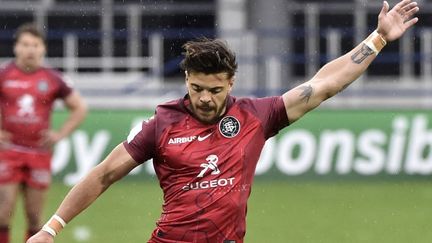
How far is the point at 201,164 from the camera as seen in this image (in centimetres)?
702

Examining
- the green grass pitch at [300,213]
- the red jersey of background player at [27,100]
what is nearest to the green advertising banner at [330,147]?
the green grass pitch at [300,213]

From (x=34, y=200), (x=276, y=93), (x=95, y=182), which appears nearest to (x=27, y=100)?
(x=34, y=200)

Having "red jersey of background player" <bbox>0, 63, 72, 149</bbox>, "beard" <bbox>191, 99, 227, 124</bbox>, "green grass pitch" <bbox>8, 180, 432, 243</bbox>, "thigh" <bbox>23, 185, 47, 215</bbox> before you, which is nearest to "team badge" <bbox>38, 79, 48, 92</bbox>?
"red jersey of background player" <bbox>0, 63, 72, 149</bbox>

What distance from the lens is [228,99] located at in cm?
714

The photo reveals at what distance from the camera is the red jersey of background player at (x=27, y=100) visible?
12195 millimetres

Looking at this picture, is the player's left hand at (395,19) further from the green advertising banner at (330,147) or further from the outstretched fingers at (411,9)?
the green advertising banner at (330,147)

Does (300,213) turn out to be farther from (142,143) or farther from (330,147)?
(142,143)

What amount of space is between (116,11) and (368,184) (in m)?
7.78

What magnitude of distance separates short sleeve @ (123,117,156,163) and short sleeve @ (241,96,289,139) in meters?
0.61

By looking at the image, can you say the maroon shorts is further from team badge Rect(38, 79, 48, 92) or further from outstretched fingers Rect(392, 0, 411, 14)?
outstretched fingers Rect(392, 0, 411, 14)

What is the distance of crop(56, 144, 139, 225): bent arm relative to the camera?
704 cm

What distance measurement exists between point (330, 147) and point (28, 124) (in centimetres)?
608

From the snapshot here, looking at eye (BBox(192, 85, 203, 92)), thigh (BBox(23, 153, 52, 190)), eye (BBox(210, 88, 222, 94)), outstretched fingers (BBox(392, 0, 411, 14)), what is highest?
outstretched fingers (BBox(392, 0, 411, 14))

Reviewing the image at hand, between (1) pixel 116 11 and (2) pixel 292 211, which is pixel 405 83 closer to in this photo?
(1) pixel 116 11
